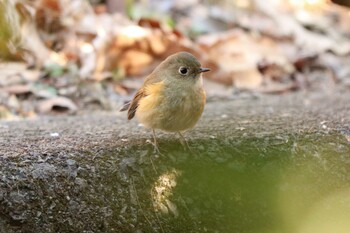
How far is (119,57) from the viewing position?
620cm

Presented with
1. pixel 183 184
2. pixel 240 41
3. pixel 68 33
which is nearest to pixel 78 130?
pixel 183 184

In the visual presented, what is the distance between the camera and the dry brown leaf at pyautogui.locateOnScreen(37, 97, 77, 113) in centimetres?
533

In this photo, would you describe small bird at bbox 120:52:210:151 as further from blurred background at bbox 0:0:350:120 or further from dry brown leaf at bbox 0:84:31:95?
dry brown leaf at bbox 0:84:31:95

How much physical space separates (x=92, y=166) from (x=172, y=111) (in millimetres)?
700

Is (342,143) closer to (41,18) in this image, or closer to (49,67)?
(49,67)

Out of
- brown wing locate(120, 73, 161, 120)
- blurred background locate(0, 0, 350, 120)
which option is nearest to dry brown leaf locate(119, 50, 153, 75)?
blurred background locate(0, 0, 350, 120)

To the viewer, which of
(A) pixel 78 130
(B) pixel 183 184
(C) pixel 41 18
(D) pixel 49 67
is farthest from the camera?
(C) pixel 41 18

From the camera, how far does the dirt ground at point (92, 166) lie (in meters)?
2.64

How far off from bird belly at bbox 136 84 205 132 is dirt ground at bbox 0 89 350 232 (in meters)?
0.10

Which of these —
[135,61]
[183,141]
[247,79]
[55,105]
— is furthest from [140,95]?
[247,79]

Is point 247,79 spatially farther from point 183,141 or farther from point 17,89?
point 183,141

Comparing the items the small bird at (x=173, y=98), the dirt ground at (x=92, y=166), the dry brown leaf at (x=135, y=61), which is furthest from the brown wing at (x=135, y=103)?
the dry brown leaf at (x=135, y=61)

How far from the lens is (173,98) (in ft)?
11.5

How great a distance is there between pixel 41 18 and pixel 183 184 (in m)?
3.98
